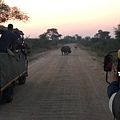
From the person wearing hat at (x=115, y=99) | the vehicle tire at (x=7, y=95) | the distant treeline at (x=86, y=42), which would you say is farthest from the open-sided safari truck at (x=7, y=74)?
the distant treeline at (x=86, y=42)

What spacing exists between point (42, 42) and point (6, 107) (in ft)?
282

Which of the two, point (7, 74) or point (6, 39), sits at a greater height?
point (6, 39)

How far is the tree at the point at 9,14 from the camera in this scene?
88.7 feet

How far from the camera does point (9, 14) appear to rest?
28.6m

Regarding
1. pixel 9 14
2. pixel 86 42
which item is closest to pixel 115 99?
pixel 9 14

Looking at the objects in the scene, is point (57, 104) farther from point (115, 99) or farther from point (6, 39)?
point (115, 99)

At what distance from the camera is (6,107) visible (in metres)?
8.73

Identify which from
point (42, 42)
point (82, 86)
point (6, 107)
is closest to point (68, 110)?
point (6, 107)

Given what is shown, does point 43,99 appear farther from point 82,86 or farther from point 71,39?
point 71,39

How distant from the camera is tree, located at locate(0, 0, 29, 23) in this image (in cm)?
2704

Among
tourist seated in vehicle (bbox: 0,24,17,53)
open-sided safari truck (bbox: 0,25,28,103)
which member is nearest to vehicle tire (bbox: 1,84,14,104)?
open-sided safari truck (bbox: 0,25,28,103)

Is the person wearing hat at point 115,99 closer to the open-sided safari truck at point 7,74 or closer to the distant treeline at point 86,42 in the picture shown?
the open-sided safari truck at point 7,74

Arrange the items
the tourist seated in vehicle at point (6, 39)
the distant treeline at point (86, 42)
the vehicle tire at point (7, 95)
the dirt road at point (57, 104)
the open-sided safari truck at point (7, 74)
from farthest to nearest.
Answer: the distant treeline at point (86, 42) < the tourist seated in vehicle at point (6, 39) < the vehicle tire at point (7, 95) < the open-sided safari truck at point (7, 74) < the dirt road at point (57, 104)

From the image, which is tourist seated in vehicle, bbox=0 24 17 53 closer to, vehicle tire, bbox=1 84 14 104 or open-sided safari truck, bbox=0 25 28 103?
open-sided safari truck, bbox=0 25 28 103
